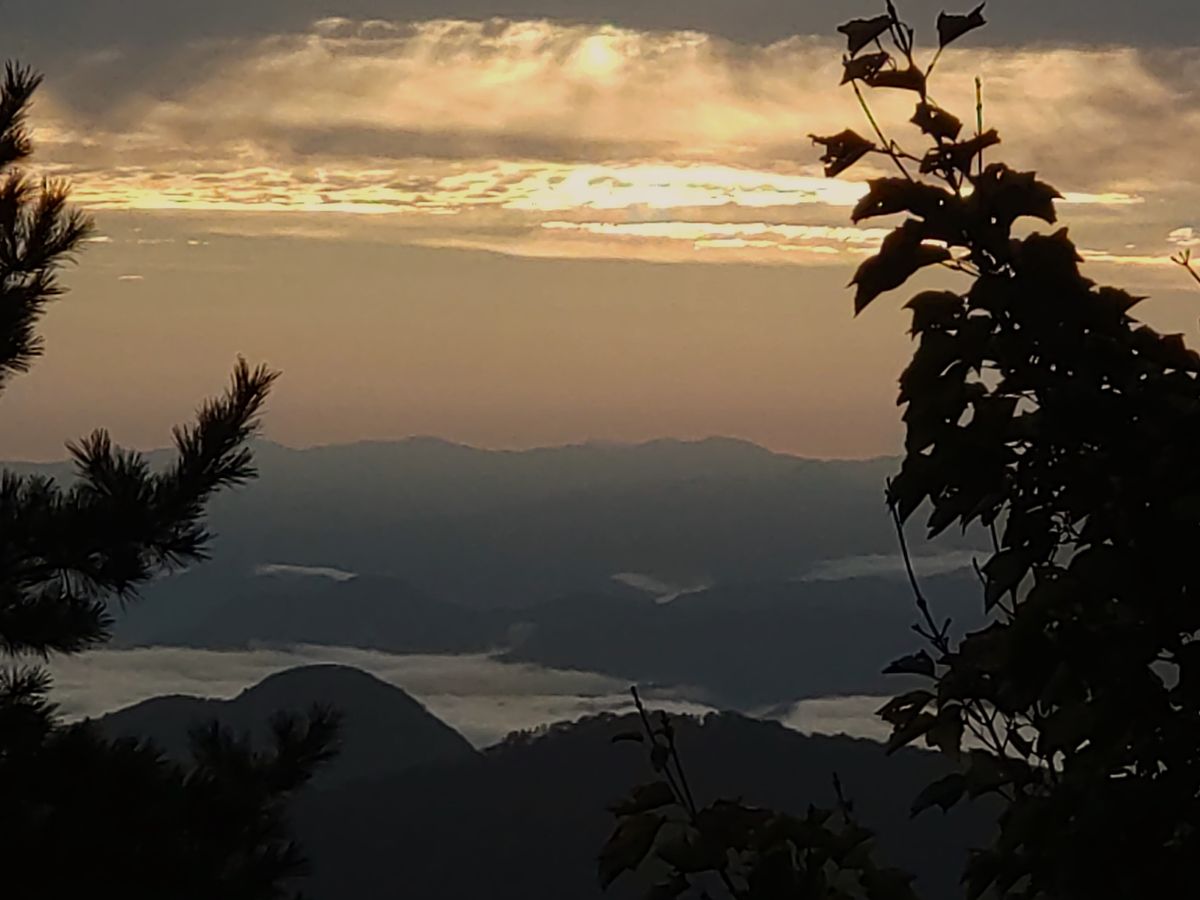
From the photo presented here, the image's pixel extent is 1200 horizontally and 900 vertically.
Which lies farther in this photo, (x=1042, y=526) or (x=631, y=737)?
(x=631, y=737)

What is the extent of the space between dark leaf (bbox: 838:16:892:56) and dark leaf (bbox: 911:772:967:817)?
55.9 inches

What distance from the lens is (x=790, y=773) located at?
74.8 feet

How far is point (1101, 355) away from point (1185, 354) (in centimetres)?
19

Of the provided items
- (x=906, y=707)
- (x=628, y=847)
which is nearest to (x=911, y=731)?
(x=906, y=707)

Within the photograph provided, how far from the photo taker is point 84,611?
1004cm

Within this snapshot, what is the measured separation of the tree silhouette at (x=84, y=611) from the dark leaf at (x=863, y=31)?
7.65m

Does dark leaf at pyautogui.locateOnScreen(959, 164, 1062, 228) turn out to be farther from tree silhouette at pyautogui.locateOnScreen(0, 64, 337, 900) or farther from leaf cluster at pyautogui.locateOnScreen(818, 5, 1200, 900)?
tree silhouette at pyautogui.locateOnScreen(0, 64, 337, 900)

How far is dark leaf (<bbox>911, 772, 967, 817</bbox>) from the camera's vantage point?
2979 millimetres

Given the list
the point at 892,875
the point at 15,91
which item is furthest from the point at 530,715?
the point at 892,875

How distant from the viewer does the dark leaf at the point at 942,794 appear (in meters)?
2.98

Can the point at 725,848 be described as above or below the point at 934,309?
below

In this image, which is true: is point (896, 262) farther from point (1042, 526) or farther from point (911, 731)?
point (911, 731)

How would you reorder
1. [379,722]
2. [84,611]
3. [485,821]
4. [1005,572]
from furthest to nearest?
[379,722], [485,821], [84,611], [1005,572]

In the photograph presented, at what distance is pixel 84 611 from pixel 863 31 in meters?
8.38
